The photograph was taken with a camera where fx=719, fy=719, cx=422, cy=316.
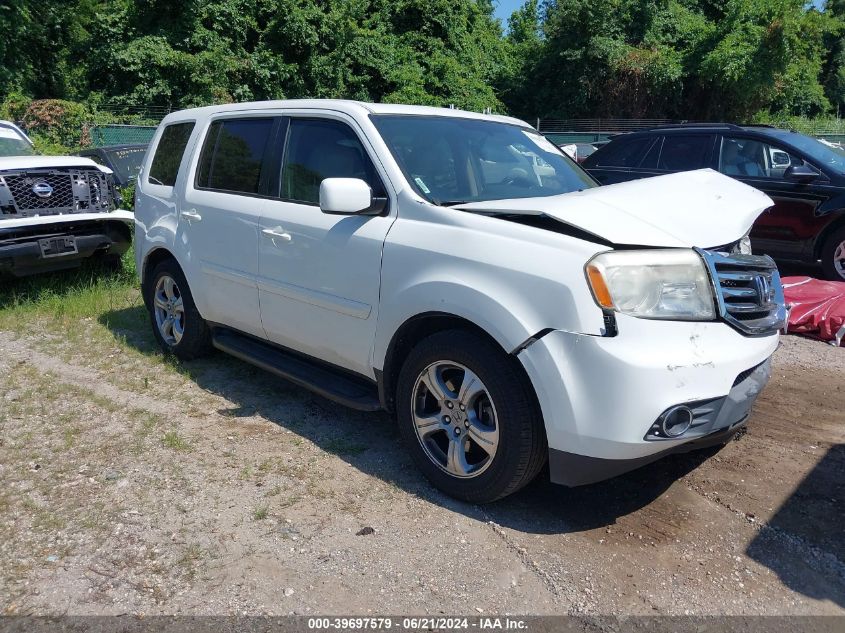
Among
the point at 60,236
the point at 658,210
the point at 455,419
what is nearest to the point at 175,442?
the point at 455,419

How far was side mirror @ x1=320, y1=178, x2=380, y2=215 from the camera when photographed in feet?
11.7

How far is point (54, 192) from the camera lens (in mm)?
7301

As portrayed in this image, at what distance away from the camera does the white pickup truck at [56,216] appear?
6828 mm

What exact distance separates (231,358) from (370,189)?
266 centimetres

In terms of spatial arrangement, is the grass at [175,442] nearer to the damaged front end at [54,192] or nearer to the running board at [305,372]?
the running board at [305,372]

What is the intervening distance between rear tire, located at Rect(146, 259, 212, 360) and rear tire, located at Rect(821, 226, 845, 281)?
6.37m

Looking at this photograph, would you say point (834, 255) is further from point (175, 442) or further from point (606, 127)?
point (606, 127)

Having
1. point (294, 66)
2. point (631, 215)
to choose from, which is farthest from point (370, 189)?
point (294, 66)

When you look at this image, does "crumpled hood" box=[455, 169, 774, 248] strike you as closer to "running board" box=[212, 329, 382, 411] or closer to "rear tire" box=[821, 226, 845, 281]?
"running board" box=[212, 329, 382, 411]

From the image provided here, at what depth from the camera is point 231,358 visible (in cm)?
580

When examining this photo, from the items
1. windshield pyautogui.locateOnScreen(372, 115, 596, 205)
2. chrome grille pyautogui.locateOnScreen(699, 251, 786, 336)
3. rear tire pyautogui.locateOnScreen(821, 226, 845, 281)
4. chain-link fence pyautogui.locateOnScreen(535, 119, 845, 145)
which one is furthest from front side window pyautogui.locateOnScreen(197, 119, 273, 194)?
chain-link fence pyautogui.locateOnScreen(535, 119, 845, 145)

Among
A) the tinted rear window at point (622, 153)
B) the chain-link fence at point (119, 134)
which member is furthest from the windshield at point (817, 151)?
the chain-link fence at point (119, 134)

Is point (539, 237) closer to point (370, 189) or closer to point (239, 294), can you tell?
point (370, 189)

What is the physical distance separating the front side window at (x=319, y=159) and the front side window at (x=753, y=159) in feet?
18.6
